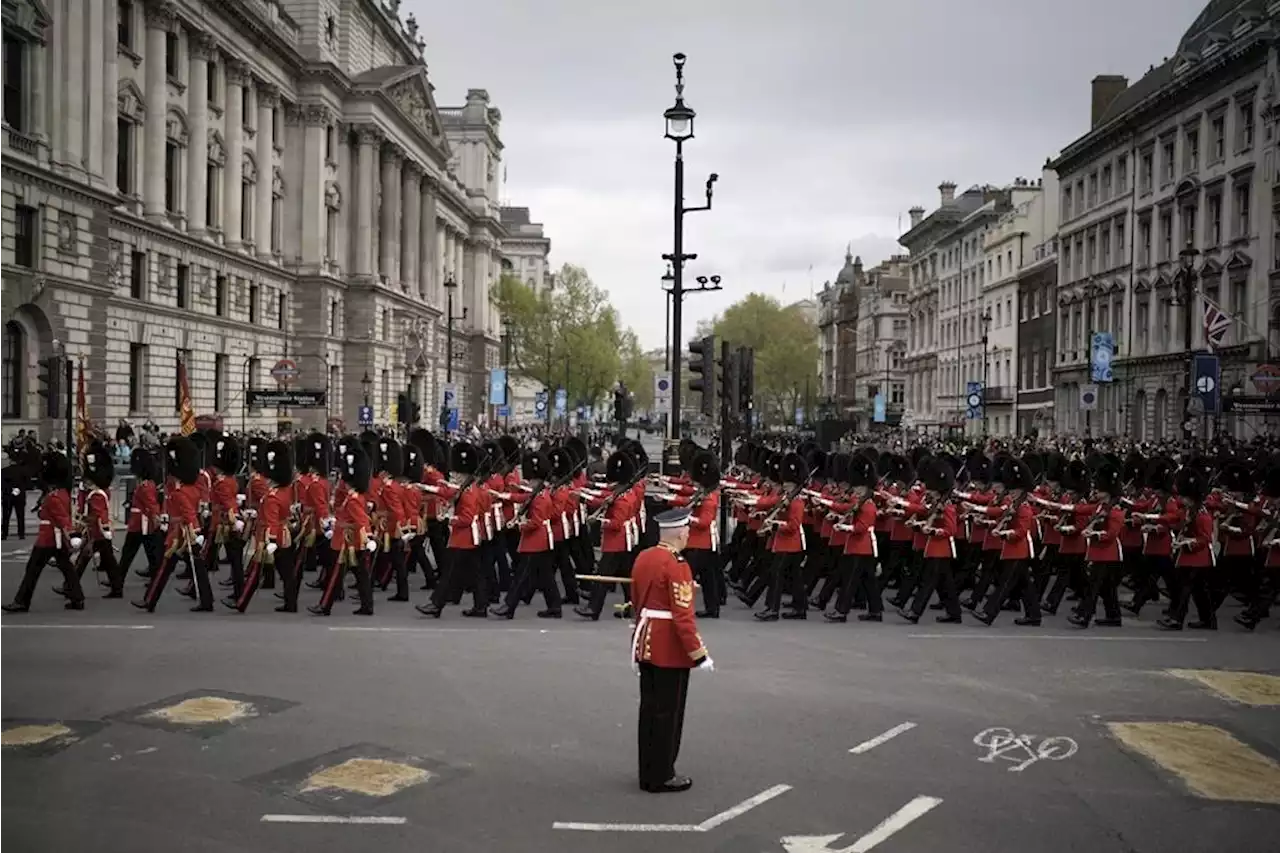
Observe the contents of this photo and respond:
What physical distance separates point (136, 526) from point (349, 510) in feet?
9.50

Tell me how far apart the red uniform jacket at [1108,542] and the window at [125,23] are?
133 ft

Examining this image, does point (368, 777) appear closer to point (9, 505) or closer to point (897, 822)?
point (897, 822)

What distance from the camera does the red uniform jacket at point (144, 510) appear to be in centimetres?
1556

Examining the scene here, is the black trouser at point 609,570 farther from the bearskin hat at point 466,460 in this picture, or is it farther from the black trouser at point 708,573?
the bearskin hat at point 466,460

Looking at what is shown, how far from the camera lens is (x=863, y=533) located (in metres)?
14.9

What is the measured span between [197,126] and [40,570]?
40008 mm

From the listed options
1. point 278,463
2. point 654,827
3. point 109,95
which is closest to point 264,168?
point 109,95

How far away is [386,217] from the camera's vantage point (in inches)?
2945

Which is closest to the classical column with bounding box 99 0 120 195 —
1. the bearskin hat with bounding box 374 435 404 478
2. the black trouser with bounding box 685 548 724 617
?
the bearskin hat with bounding box 374 435 404 478

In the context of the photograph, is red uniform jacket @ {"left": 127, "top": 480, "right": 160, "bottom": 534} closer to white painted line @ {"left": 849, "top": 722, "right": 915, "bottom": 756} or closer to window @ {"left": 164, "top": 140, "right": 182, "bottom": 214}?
white painted line @ {"left": 849, "top": 722, "right": 915, "bottom": 756}

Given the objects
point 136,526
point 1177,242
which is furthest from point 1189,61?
point 136,526

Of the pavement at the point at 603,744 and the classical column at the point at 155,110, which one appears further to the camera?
the classical column at the point at 155,110

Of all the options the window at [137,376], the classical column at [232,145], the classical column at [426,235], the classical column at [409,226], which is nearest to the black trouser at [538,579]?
the window at [137,376]

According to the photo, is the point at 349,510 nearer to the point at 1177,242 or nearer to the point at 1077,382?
the point at 1177,242
